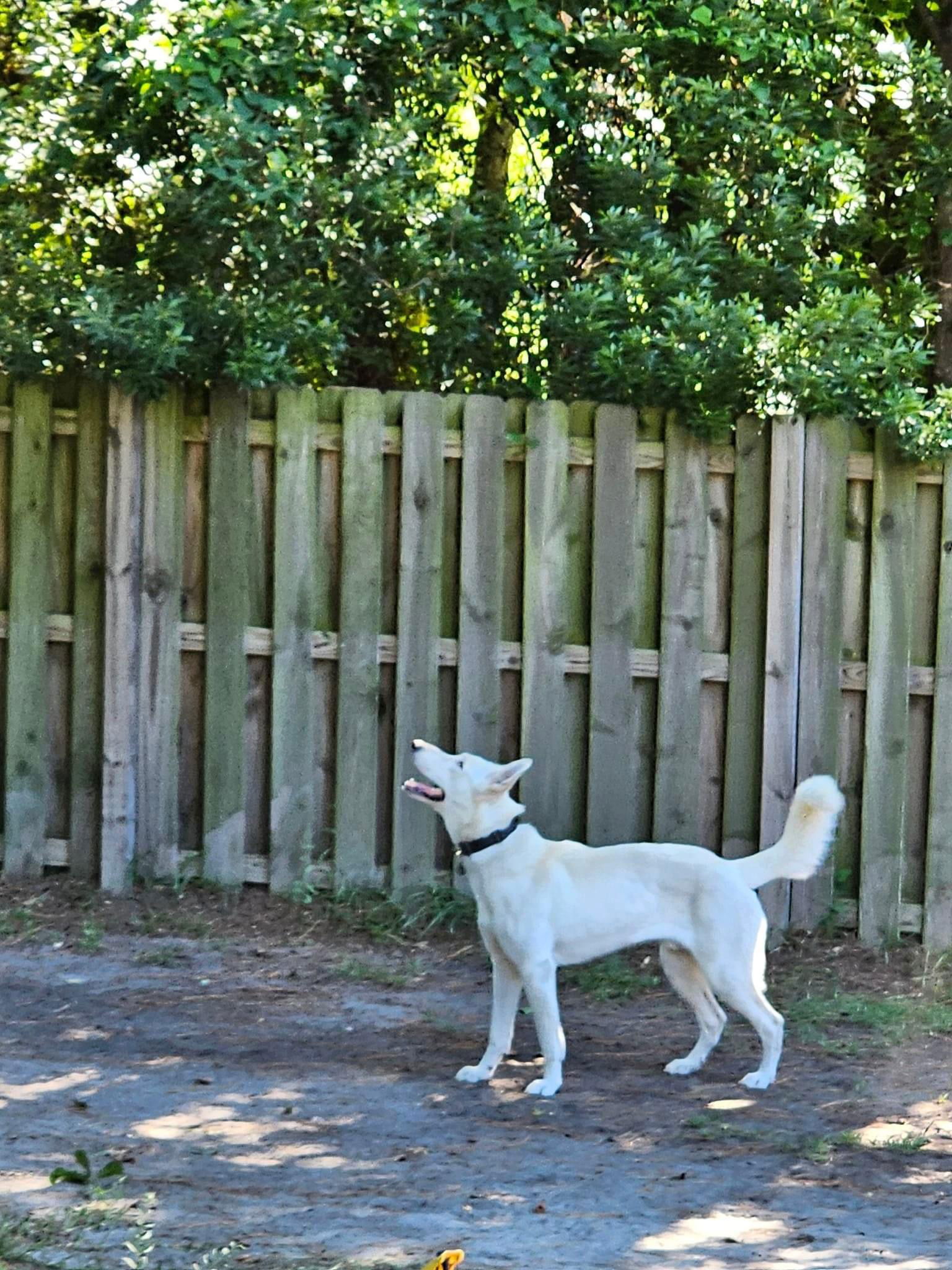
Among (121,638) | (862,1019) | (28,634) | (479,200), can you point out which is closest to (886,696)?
(862,1019)

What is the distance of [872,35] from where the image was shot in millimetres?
7539

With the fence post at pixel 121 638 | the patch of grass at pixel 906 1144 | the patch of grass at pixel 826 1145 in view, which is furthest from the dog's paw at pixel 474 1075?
the fence post at pixel 121 638

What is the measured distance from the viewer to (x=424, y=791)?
5.45 m

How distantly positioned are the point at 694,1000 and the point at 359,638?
2.36 m

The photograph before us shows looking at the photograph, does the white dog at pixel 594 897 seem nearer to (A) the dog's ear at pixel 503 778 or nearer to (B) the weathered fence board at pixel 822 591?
(A) the dog's ear at pixel 503 778

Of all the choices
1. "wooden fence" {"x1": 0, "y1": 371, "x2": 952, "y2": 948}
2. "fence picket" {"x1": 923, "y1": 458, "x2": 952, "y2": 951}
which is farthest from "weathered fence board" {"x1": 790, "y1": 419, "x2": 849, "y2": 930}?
"fence picket" {"x1": 923, "y1": 458, "x2": 952, "y2": 951}

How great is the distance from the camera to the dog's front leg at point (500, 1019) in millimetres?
5406

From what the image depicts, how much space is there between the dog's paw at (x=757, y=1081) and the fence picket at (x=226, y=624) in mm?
2708

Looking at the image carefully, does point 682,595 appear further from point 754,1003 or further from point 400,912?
point 754,1003

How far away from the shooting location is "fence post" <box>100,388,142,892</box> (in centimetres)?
719

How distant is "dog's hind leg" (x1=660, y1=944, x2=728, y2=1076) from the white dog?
0.05 ft

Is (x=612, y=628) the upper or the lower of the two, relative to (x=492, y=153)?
lower

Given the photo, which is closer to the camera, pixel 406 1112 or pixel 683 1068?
pixel 406 1112

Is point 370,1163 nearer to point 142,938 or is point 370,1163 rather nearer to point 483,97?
point 142,938
